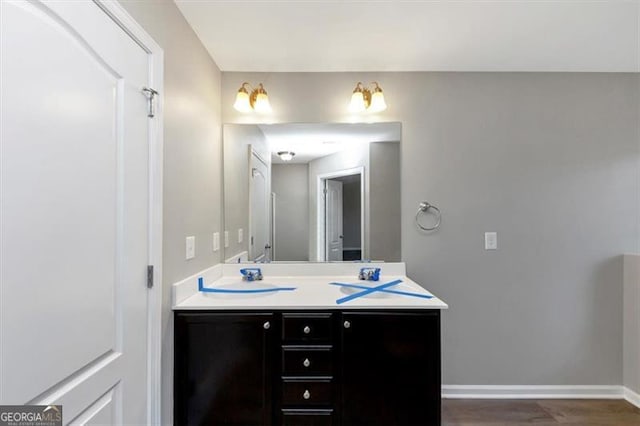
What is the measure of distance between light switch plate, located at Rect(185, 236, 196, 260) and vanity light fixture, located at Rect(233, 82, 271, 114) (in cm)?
101

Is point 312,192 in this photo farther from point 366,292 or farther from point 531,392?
point 531,392

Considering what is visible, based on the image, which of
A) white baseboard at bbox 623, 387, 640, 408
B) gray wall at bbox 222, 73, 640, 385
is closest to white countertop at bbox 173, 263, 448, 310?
gray wall at bbox 222, 73, 640, 385

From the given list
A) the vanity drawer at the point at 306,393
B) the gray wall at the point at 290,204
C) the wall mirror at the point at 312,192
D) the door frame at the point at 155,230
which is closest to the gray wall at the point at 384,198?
the wall mirror at the point at 312,192

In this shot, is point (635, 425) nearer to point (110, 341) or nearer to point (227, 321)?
point (227, 321)

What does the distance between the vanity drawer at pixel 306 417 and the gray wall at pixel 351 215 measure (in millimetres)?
1069

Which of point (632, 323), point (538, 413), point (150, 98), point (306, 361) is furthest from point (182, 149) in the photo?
point (632, 323)

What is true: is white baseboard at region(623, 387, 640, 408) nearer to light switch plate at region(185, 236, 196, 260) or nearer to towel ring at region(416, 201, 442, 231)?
towel ring at region(416, 201, 442, 231)

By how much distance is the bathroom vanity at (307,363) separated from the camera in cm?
150

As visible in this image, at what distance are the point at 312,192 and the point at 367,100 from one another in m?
0.78

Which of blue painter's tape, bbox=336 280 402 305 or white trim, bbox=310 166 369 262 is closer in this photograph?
blue painter's tape, bbox=336 280 402 305

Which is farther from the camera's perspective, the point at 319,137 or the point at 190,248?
the point at 319,137

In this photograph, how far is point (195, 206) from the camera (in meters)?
1.73

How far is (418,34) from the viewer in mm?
1786

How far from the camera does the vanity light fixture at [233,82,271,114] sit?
211 centimetres
